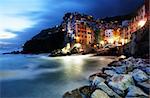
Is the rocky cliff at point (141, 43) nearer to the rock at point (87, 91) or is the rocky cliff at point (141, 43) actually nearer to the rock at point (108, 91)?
the rock at point (87, 91)

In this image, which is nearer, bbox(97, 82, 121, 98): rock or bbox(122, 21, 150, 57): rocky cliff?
bbox(97, 82, 121, 98): rock

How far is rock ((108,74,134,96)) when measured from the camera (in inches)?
282

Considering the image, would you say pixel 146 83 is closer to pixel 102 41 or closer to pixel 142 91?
pixel 142 91

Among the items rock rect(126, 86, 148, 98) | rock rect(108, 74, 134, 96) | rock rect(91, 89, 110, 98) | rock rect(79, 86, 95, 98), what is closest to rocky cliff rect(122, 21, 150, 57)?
rock rect(108, 74, 134, 96)

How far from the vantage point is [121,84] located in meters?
7.43

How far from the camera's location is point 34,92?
877 centimetres

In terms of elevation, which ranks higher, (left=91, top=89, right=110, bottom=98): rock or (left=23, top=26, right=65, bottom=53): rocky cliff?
(left=23, top=26, right=65, bottom=53): rocky cliff

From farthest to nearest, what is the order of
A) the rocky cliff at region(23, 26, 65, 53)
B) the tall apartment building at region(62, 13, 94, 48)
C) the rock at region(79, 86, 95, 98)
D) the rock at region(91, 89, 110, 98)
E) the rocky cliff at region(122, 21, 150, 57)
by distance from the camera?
1. the rocky cliff at region(23, 26, 65, 53)
2. the tall apartment building at region(62, 13, 94, 48)
3. the rocky cliff at region(122, 21, 150, 57)
4. the rock at region(79, 86, 95, 98)
5. the rock at region(91, 89, 110, 98)

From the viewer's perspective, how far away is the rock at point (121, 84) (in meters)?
7.17

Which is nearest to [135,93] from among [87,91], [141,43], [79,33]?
[87,91]

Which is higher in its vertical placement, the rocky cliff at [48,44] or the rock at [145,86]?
the rocky cliff at [48,44]

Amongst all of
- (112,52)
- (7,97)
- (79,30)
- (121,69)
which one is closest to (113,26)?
(79,30)

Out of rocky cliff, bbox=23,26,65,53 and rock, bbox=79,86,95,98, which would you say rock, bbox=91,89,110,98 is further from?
rocky cliff, bbox=23,26,65,53

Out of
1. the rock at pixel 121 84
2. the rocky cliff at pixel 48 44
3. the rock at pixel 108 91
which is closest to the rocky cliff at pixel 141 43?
the rock at pixel 121 84
